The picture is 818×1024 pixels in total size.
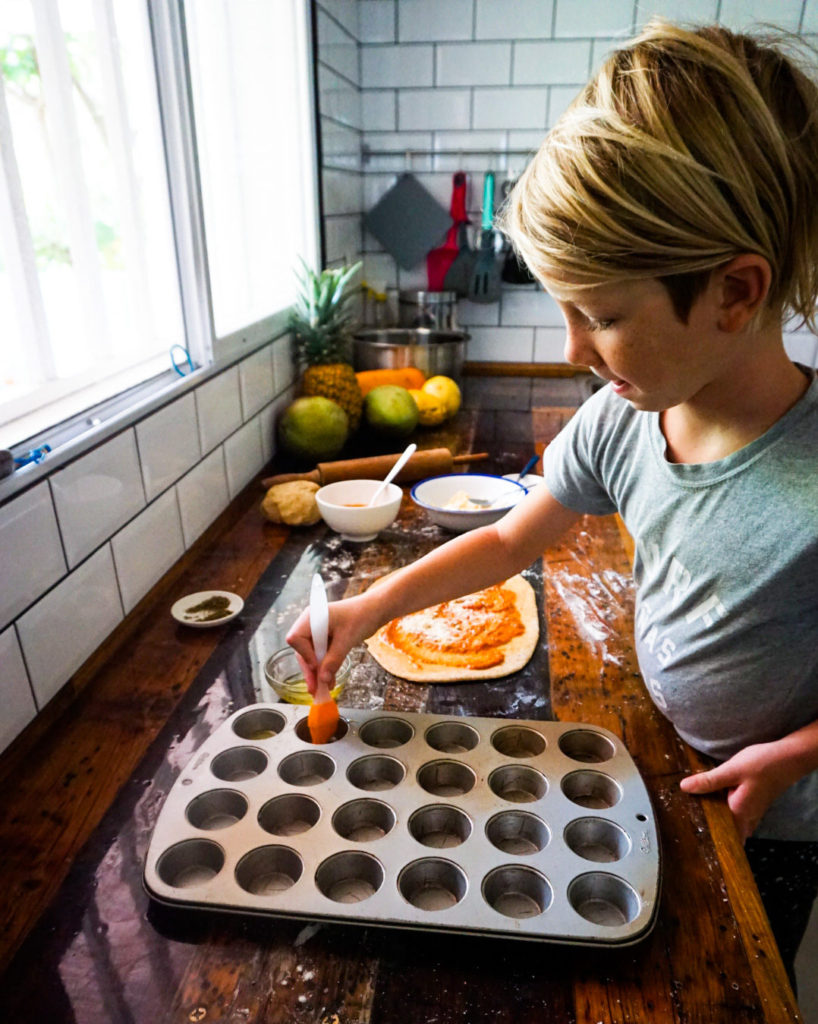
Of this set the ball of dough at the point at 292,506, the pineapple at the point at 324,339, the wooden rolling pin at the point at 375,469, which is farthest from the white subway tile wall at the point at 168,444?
the pineapple at the point at 324,339

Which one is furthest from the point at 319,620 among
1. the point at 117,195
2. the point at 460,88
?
the point at 460,88

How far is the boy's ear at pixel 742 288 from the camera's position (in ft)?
1.75

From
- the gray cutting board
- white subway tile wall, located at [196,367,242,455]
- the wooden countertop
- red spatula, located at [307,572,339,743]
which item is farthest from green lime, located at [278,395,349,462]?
the gray cutting board

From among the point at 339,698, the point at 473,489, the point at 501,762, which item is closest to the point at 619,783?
the point at 501,762

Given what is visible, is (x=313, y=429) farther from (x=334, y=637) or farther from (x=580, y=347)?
(x=580, y=347)

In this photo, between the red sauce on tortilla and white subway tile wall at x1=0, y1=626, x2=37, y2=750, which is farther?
the red sauce on tortilla

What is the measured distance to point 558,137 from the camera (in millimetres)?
557

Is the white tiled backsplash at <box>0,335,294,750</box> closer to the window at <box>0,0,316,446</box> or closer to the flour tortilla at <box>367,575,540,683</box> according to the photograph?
the window at <box>0,0,316,446</box>

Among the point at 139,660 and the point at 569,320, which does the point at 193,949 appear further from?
the point at 569,320

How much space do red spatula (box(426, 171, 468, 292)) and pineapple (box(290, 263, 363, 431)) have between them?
712mm

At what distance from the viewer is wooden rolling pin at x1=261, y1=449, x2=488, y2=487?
4.48ft

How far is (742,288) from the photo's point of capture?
0.55 meters

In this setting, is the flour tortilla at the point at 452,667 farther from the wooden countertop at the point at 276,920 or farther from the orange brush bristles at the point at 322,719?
the orange brush bristles at the point at 322,719

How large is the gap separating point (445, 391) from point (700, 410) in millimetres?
1065
